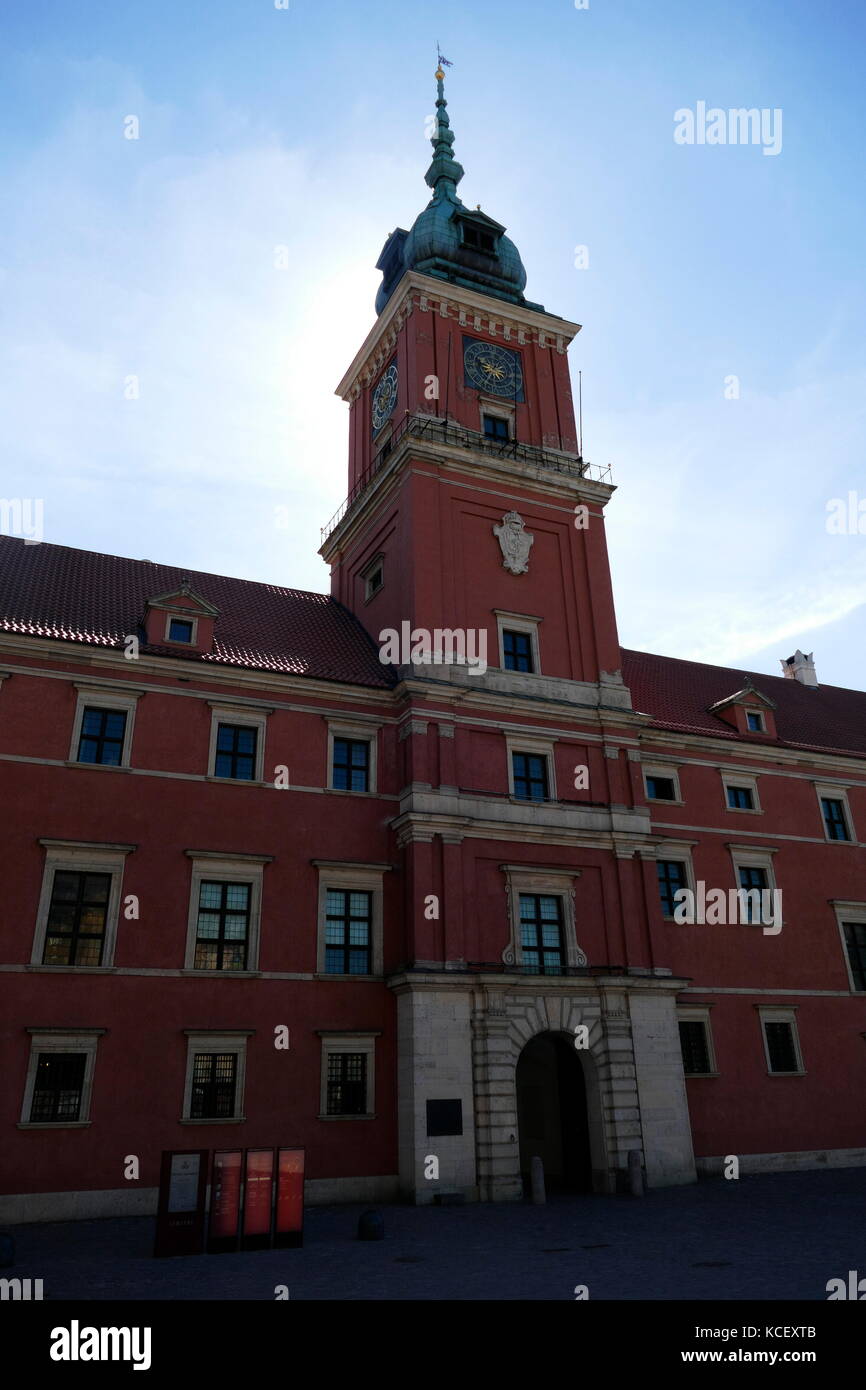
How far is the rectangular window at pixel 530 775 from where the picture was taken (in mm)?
26969

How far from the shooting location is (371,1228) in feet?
52.6

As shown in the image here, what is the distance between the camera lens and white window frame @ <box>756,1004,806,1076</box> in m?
28.3

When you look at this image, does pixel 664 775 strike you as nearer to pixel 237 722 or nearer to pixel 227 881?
pixel 237 722

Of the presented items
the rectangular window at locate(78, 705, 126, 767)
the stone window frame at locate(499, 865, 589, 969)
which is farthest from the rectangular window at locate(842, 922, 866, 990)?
the rectangular window at locate(78, 705, 126, 767)

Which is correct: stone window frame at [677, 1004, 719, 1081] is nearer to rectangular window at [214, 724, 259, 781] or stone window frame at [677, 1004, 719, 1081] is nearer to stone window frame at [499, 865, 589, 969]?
stone window frame at [499, 865, 589, 969]

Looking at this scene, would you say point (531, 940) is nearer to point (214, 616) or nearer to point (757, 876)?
point (757, 876)

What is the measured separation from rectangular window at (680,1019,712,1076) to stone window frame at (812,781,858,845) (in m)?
9.24

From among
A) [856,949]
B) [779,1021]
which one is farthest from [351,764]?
[856,949]

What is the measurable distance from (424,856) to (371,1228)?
970 centimetres

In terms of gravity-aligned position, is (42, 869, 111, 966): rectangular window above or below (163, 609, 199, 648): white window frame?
below

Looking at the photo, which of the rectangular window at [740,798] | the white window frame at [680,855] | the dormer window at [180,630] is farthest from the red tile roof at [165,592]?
the rectangular window at [740,798]

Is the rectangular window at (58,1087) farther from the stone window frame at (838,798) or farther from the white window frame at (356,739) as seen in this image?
the stone window frame at (838,798)

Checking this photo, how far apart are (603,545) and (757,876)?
40.1 feet
